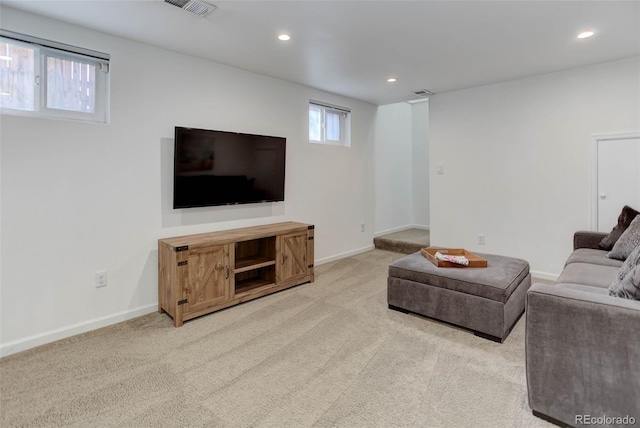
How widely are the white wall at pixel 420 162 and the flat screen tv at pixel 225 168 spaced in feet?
11.1

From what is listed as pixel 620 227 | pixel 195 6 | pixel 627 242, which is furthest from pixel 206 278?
pixel 620 227

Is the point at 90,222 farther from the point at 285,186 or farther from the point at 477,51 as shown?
the point at 477,51

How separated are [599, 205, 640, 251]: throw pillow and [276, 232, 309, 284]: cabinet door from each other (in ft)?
9.71

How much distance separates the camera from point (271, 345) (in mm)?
2453

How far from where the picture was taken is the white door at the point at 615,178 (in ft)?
11.1

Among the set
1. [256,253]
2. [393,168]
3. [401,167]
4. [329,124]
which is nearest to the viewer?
[256,253]

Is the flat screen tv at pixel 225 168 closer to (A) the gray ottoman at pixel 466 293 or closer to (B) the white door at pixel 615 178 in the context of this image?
(A) the gray ottoman at pixel 466 293

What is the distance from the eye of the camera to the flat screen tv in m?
3.07

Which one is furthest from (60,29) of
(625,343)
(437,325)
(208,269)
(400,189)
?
(400,189)

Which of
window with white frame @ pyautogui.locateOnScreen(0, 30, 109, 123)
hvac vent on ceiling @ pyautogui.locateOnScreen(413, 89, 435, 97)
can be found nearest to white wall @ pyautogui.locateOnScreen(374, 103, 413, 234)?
hvac vent on ceiling @ pyautogui.locateOnScreen(413, 89, 435, 97)

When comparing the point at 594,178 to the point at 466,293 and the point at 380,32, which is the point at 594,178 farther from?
the point at 380,32

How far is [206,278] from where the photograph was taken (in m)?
2.90

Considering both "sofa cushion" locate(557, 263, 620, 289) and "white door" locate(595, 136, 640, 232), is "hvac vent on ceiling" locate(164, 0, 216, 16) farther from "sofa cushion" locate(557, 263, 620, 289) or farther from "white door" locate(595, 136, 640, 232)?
"white door" locate(595, 136, 640, 232)

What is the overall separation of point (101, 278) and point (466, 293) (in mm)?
2995
